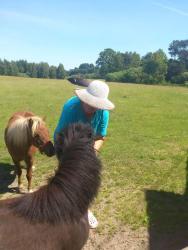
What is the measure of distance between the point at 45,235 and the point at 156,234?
11.5 feet

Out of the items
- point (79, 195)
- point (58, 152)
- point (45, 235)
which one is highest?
point (58, 152)

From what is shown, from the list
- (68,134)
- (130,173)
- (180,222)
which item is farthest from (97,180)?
(130,173)

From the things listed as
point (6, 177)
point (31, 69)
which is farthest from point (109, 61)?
point (6, 177)

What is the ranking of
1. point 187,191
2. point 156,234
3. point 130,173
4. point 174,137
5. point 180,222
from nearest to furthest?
point 156,234 < point 180,222 < point 187,191 < point 130,173 < point 174,137

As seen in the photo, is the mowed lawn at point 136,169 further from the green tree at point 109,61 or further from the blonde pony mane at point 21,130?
the green tree at point 109,61

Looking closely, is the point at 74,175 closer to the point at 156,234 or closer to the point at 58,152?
the point at 58,152

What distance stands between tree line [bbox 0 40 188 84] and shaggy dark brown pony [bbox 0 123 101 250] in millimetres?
64462

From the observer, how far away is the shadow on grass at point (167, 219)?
18.1 ft

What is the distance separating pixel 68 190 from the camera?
2689 millimetres

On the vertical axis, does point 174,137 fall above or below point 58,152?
below

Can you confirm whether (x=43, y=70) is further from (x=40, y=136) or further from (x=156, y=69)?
(x=40, y=136)

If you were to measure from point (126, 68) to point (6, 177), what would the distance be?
85850 mm

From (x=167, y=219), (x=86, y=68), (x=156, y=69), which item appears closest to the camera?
(x=167, y=219)

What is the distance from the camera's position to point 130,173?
28.2ft
